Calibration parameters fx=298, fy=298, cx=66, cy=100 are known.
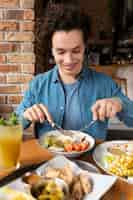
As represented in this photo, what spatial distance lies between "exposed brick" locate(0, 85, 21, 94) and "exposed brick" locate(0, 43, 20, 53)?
0.25m

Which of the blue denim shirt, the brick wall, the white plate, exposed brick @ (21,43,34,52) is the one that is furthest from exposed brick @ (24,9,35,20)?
the white plate

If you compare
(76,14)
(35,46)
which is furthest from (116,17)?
(76,14)

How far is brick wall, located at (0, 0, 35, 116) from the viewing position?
196 centimetres

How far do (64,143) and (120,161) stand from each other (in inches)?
9.1

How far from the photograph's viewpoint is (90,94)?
1420 millimetres

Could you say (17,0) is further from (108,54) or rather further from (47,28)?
(108,54)

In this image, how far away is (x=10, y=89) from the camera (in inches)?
82.7

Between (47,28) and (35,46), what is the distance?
72cm

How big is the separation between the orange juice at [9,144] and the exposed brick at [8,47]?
120 cm

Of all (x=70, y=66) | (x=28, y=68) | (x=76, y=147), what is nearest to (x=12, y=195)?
(x=76, y=147)

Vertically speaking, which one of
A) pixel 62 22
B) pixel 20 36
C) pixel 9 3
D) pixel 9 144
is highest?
pixel 9 3

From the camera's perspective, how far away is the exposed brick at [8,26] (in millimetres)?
1964

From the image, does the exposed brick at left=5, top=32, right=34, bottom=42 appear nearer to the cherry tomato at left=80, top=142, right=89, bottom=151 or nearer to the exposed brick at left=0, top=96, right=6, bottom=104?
the exposed brick at left=0, top=96, right=6, bottom=104

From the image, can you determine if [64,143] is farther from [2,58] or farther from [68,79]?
[2,58]
